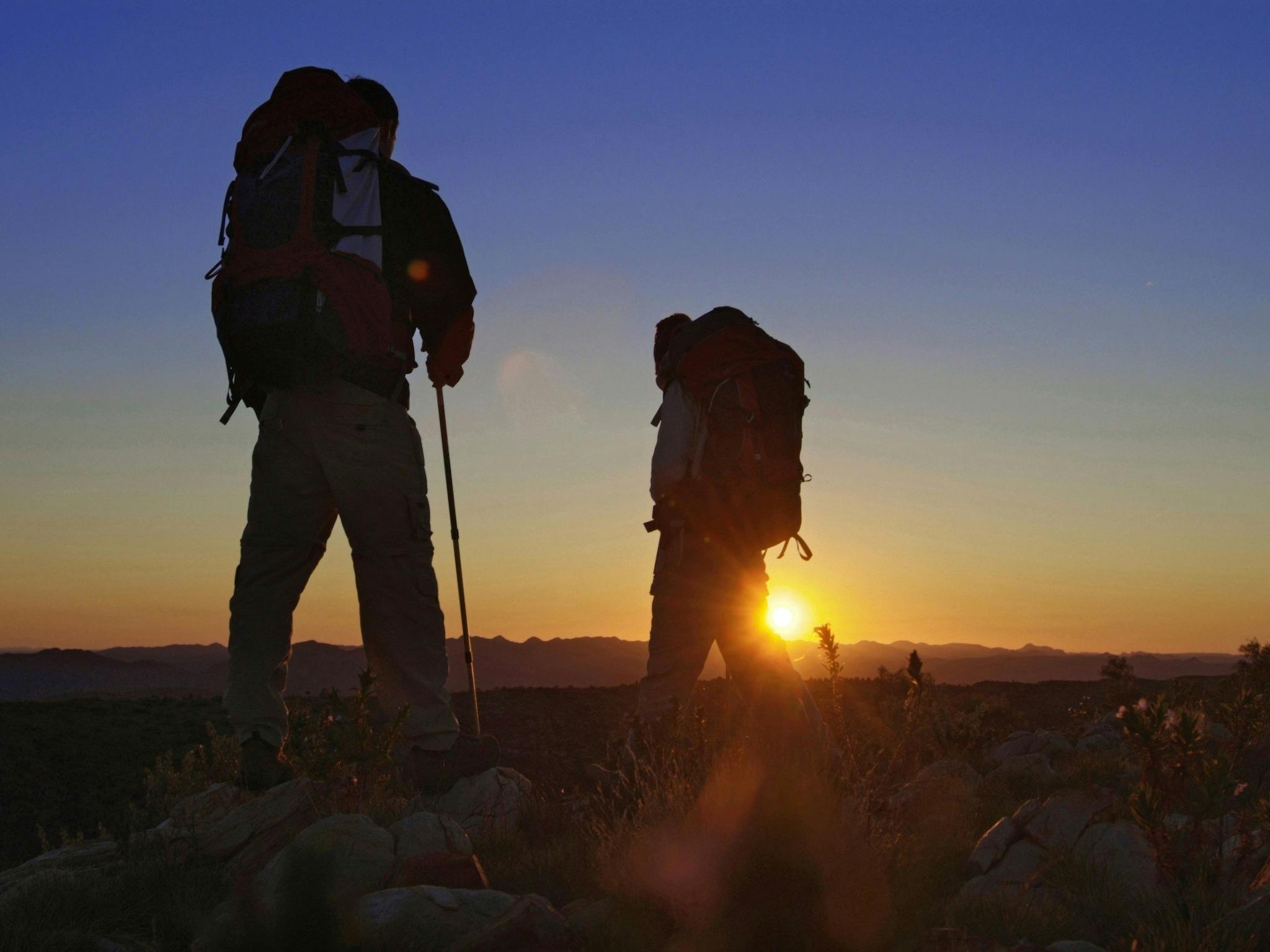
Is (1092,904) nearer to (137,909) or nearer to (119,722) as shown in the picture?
(137,909)

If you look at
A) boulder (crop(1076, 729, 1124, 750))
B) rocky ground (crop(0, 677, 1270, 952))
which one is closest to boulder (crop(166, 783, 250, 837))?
rocky ground (crop(0, 677, 1270, 952))

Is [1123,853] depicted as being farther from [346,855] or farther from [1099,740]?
[1099,740]

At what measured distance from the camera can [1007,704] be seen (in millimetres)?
11906

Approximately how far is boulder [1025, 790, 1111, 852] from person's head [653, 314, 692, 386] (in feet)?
9.31

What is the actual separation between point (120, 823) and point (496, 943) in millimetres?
2080

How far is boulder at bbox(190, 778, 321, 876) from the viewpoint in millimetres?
3738

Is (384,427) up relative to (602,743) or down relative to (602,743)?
up

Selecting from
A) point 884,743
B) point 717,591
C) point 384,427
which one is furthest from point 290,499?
point 884,743

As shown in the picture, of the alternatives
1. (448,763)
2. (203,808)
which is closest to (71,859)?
(203,808)

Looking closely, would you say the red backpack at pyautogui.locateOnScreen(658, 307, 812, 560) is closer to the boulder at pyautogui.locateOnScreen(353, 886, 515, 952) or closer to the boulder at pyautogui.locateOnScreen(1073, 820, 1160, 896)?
the boulder at pyautogui.locateOnScreen(1073, 820, 1160, 896)

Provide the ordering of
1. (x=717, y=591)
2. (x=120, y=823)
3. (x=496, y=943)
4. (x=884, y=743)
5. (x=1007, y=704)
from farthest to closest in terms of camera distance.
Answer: (x=1007, y=704) < (x=884, y=743) < (x=717, y=591) < (x=120, y=823) < (x=496, y=943)

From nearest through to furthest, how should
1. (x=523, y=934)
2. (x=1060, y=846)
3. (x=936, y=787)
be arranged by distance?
1. (x=523, y=934)
2. (x=1060, y=846)
3. (x=936, y=787)

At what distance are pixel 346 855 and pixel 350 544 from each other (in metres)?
1.47

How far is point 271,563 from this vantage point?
4.38 meters
